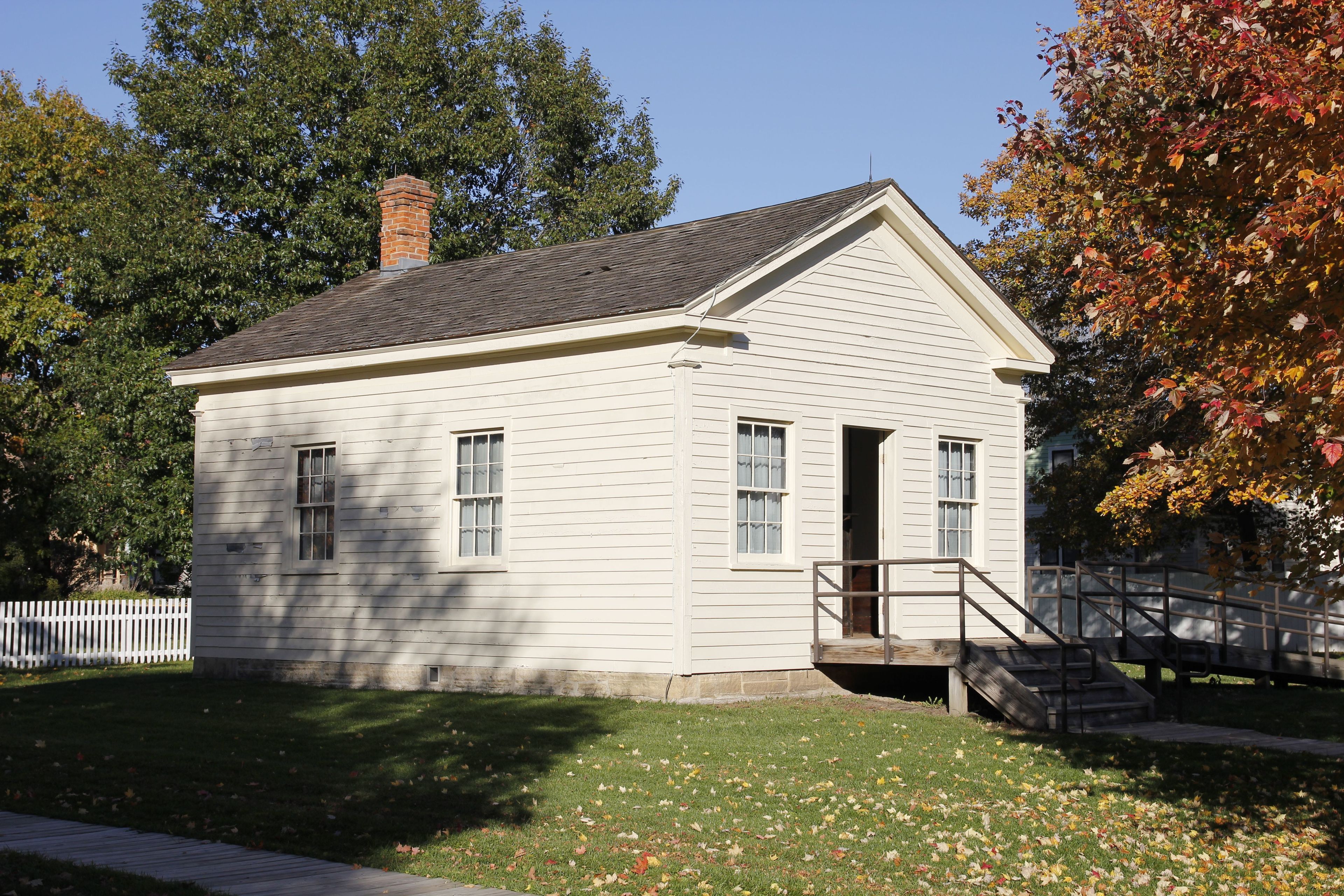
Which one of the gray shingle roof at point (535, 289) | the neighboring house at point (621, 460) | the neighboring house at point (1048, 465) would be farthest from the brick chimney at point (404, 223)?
the neighboring house at point (1048, 465)

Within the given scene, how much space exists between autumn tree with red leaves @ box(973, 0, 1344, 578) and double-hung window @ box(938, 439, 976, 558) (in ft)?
26.1

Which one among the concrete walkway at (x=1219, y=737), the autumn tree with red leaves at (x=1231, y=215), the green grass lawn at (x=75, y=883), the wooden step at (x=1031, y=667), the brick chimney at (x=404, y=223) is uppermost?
the brick chimney at (x=404, y=223)

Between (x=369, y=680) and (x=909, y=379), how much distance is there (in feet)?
26.3

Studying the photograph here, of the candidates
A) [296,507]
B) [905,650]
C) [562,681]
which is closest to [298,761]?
[562,681]

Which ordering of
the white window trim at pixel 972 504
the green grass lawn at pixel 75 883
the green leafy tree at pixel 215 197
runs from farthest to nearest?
the green leafy tree at pixel 215 197
the white window trim at pixel 972 504
the green grass lawn at pixel 75 883

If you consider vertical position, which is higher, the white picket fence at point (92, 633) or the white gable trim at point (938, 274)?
the white gable trim at point (938, 274)

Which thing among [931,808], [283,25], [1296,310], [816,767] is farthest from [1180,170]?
[283,25]

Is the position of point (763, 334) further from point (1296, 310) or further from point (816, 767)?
point (1296, 310)

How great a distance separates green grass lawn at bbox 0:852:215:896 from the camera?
680 cm

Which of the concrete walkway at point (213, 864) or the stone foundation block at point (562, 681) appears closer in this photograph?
the concrete walkway at point (213, 864)

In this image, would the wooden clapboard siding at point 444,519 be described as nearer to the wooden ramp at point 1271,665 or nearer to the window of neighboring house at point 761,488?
the window of neighboring house at point 761,488

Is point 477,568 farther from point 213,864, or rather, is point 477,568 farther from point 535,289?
point 213,864

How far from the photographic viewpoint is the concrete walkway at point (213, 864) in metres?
7.07

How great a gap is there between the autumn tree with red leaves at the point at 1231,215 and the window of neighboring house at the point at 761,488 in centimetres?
658
